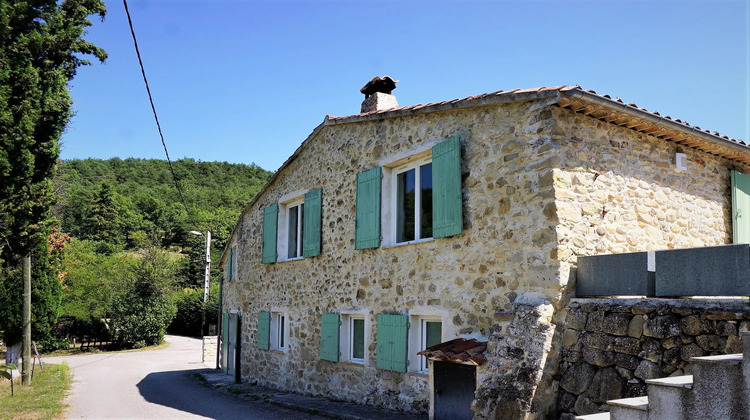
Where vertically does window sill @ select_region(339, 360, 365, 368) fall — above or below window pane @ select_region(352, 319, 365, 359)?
below

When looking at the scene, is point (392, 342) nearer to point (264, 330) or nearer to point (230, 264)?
point (264, 330)

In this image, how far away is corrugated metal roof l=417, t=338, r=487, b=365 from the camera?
639cm

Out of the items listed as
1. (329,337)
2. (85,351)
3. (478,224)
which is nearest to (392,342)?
(329,337)

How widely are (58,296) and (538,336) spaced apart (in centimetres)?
1727

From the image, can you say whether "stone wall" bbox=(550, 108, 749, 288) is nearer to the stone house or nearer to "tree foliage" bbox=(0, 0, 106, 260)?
the stone house

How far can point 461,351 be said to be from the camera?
6676 millimetres

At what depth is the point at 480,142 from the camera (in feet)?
24.4

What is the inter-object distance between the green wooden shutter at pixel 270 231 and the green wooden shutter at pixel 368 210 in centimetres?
378

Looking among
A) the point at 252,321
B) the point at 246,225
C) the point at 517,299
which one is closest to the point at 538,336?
the point at 517,299

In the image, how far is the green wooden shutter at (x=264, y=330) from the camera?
42.3 feet

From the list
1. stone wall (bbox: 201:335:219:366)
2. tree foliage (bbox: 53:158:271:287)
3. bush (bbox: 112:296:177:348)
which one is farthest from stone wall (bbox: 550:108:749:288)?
tree foliage (bbox: 53:158:271:287)

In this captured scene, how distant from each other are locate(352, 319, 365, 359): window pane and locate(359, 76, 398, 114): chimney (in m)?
4.18

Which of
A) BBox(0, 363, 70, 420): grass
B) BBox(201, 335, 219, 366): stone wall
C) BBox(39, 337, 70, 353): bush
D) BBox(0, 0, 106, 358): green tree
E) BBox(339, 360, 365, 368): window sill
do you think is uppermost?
BBox(0, 0, 106, 358): green tree

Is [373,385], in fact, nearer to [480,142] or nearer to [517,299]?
[517,299]
